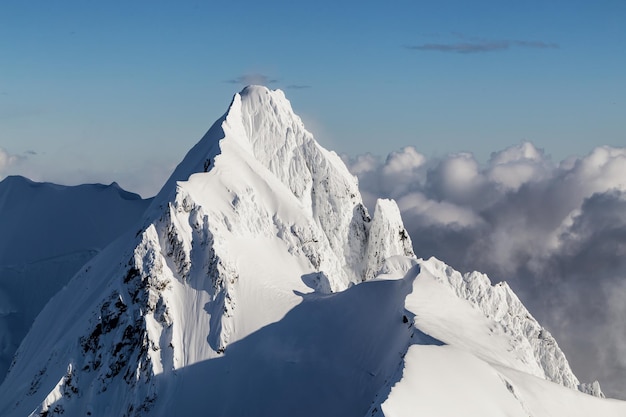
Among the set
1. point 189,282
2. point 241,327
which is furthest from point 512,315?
point 189,282

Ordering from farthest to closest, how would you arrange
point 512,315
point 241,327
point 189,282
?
point 512,315, point 189,282, point 241,327

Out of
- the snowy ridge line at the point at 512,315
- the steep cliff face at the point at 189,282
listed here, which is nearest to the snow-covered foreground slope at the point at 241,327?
the steep cliff face at the point at 189,282

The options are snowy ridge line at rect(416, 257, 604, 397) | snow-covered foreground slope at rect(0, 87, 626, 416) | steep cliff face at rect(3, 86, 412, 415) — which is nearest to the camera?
snow-covered foreground slope at rect(0, 87, 626, 416)

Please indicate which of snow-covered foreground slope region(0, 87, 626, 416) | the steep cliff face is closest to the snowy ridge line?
snow-covered foreground slope region(0, 87, 626, 416)

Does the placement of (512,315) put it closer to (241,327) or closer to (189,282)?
(241,327)

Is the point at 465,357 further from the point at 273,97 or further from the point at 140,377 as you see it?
the point at 273,97

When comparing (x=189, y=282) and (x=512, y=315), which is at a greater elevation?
(x=189, y=282)

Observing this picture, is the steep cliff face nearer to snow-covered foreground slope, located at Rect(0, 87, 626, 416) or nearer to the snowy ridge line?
snow-covered foreground slope, located at Rect(0, 87, 626, 416)

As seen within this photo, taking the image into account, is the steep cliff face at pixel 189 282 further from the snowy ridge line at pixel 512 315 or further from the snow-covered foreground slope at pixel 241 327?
the snowy ridge line at pixel 512 315

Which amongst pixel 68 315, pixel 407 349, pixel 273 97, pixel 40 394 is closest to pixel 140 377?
pixel 40 394
